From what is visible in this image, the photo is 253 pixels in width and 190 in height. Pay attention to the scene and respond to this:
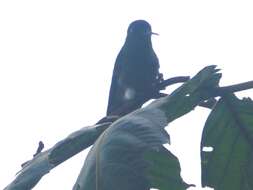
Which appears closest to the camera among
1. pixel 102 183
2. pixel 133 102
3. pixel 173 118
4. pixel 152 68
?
pixel 102 183

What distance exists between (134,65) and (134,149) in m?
5.82

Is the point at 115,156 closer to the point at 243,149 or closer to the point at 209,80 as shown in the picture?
the point at 209,80

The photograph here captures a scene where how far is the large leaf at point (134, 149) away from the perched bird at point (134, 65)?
4870 millimetres

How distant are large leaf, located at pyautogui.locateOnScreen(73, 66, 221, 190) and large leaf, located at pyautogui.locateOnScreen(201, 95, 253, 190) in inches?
9.7

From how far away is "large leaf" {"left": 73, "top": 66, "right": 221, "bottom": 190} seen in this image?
557 millimetres

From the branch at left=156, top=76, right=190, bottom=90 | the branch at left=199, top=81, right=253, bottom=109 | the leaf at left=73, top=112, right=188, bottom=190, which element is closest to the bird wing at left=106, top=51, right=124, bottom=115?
the branch at left=156, top=76, right=190, bottom=90

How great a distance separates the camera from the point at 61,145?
2.60ft

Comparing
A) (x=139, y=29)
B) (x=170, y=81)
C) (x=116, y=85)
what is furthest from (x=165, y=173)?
(x=139, y=29)

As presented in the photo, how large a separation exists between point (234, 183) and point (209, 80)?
283mm

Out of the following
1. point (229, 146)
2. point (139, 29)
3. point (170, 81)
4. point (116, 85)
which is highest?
point (170, 81)

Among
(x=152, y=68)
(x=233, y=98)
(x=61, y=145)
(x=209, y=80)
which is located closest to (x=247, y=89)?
(x=209, y=80)

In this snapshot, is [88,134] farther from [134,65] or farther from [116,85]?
[116,85]

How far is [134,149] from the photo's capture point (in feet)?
1.93

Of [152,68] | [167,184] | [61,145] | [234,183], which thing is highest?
[61,145]
